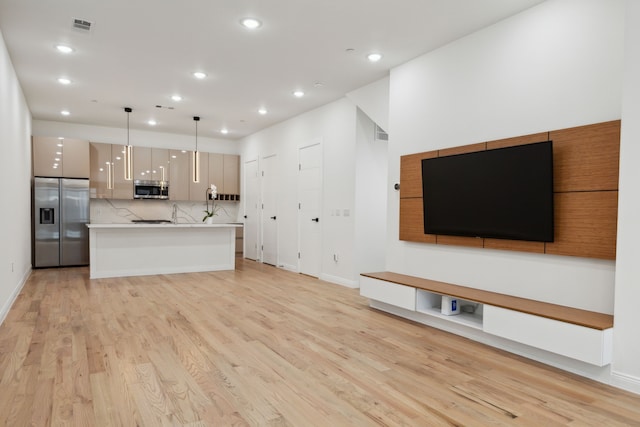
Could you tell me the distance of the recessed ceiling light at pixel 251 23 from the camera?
12.0 ft

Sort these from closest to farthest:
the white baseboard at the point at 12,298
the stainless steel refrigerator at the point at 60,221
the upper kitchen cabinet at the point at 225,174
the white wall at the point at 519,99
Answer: the white wall at the point at 519,99, the white baseboard at the point at 12,298, the stainless steel refrigerator at the point at 60,221, the upper kitchen cabinet at the point at 225,174

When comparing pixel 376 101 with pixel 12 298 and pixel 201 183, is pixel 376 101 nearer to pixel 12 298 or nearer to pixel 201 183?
pixel 12 298

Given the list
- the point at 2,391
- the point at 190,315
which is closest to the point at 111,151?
the point at 190,315

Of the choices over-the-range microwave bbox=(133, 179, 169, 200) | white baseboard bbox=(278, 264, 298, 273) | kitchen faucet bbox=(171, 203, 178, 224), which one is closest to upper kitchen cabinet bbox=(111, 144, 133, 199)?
over-the-range microwave bbox=(133, 179, 169, 200)

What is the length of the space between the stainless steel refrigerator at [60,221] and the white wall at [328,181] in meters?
3.88

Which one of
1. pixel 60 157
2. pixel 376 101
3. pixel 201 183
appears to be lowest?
pixel 201 183

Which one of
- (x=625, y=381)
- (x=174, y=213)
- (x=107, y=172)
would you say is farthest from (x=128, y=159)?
(x=625, y=381)

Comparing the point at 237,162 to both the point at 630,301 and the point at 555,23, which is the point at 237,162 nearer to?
the point at 555,23

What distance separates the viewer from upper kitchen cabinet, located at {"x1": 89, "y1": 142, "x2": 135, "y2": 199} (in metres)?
8.21

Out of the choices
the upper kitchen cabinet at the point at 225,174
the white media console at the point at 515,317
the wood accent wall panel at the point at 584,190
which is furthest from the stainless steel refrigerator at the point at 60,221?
the wood accent wall panel at the point at 584,190

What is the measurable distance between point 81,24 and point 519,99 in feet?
13.6

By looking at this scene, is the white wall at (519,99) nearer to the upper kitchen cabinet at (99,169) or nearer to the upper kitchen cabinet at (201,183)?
the upper kitchen cabinet at (201,183)

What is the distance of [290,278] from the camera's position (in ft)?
21.7

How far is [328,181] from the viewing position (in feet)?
20.9
